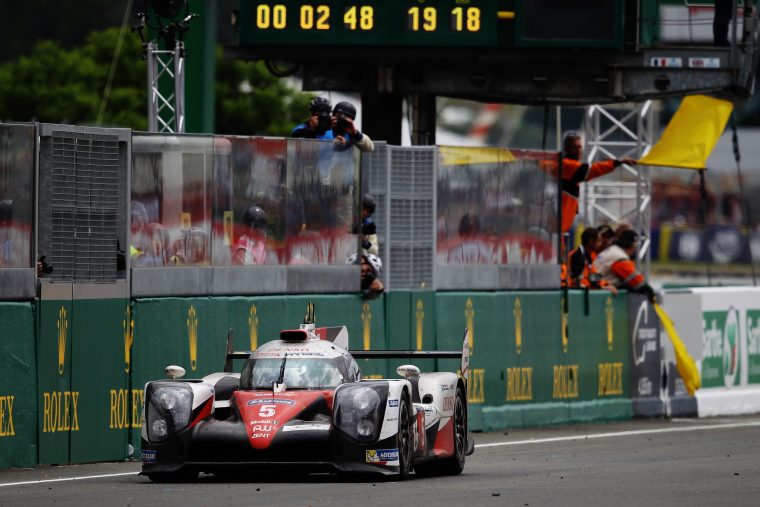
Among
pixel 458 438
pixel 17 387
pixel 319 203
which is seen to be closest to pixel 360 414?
pixel 458 438

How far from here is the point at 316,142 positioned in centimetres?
1759

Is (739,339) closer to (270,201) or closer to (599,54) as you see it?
(599,54)

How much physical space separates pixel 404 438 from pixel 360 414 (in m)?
0.54

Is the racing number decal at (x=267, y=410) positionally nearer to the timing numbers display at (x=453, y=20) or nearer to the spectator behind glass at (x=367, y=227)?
the spectator behind glass at (x=367, y=227)

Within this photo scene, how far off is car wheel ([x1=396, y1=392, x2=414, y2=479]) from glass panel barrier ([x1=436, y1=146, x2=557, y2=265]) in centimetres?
647

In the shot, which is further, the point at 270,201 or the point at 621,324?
the point at 621,324

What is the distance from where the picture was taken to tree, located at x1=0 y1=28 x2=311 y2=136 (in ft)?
139

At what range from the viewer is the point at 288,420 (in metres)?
12.3

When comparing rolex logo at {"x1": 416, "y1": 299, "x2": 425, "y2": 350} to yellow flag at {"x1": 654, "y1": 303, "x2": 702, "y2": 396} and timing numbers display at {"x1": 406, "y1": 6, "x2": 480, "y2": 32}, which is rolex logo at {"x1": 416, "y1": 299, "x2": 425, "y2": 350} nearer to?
timing numbers display at {"x1": 406, "y1": 6, "x2": 480, "y2": 32}

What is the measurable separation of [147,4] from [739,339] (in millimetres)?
8829

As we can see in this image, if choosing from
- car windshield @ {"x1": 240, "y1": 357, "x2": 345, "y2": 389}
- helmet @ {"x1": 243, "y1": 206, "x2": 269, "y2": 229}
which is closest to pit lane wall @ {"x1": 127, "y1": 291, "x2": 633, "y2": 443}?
helmet @ {"x1": 243, "y1": 206, "x2": 269, "y2": 229}

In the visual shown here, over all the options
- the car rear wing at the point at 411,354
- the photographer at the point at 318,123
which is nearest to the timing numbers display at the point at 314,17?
the photographer at the point at 318,123

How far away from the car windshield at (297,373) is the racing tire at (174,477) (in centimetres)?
70

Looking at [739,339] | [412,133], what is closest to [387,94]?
[412,133]
